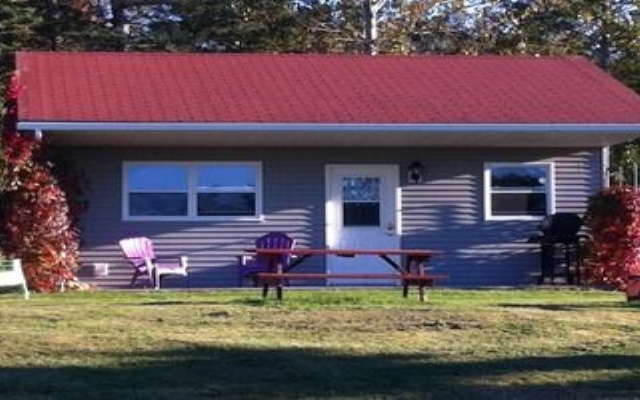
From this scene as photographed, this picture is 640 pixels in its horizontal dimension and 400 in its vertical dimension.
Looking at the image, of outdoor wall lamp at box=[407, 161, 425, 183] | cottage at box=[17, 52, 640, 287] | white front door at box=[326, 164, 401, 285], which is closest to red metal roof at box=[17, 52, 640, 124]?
cottage at box=[17, 52, 640, 287]

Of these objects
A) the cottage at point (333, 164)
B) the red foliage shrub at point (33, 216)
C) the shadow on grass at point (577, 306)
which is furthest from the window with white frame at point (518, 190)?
the red foliage shrub at point (33, 216)

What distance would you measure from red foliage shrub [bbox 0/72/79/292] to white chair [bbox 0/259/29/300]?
5.59 ft

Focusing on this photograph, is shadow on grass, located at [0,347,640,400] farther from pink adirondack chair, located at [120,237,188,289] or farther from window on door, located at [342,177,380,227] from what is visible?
window on door, located at [342,177,380,227]

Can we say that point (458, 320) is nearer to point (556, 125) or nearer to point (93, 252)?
point (556, 125)

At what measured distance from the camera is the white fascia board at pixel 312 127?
60.8ft

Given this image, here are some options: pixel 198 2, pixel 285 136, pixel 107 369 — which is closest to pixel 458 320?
pixel 107 369

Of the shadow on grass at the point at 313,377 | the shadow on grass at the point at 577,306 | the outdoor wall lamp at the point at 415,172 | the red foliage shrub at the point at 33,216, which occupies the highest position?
the outdoor wall lamp at the point at 415,172

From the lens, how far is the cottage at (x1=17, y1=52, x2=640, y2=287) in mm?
19516

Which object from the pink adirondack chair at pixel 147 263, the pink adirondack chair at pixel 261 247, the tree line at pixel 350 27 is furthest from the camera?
the tree line at pixel 350 27

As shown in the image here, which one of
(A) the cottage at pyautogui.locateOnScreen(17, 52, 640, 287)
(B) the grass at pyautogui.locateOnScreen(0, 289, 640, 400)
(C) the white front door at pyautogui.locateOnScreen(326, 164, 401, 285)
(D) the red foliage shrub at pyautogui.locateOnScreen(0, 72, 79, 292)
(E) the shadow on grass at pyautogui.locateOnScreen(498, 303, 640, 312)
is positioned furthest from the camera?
(C) the white front door at pyautogui.locateOnScreen(326, 164, 401, 285)

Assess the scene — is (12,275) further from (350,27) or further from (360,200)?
(350,27)

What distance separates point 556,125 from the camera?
19.4m

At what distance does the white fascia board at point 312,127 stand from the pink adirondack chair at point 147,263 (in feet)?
6.35

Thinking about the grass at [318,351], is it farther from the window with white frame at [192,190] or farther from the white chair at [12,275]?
the window with white frame at [192,190]
